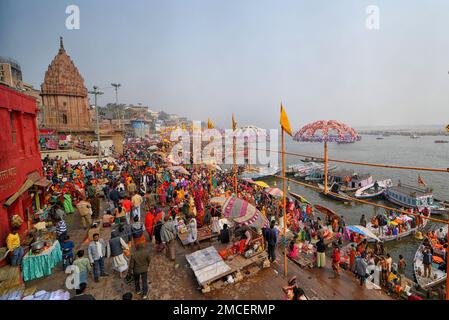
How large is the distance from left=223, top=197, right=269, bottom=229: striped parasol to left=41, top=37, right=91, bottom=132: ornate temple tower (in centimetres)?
3322

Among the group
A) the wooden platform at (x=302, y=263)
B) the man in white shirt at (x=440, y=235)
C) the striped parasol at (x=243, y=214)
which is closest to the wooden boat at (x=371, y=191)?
the man in white shirt at (x=440, y=235)

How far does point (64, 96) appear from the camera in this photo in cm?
3394

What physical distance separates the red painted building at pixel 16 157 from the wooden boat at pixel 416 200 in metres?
29.9

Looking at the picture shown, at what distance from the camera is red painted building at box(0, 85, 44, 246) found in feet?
24.1

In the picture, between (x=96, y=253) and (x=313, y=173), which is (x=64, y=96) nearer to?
(x=96, y=253)

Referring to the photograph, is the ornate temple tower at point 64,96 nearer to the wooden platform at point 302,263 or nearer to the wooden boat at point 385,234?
the wooden platform at point 302,263

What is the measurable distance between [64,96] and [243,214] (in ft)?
129

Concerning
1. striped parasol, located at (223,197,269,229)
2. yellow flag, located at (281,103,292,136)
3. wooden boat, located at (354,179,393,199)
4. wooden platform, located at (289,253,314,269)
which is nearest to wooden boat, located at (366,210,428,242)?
wooden boat, located at (354,179,393,199)

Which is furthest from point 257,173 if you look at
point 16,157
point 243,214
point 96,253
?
point 96,253
